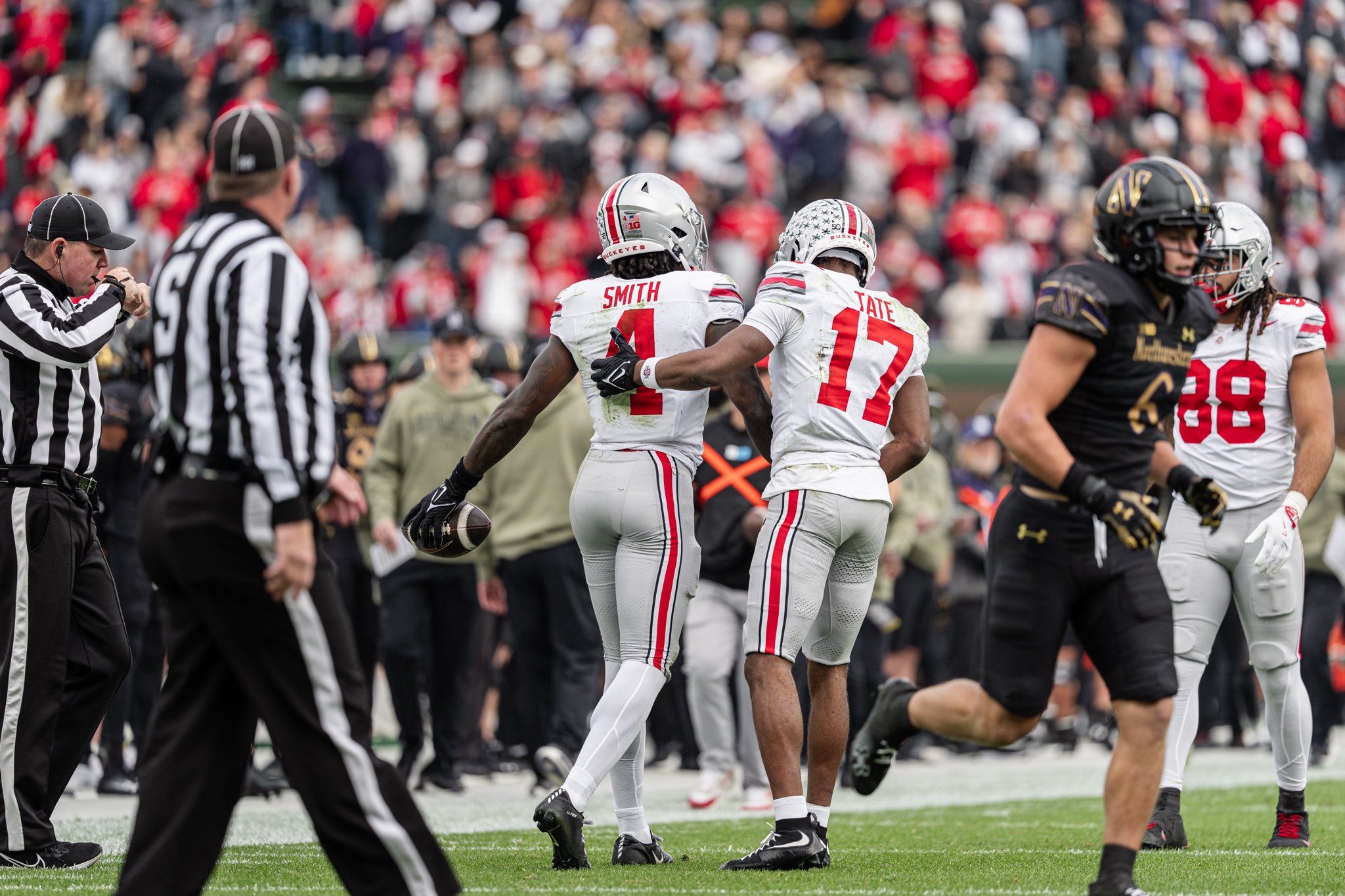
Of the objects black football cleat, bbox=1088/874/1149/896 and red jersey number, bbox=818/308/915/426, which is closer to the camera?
black football cleat, bbox=1088/874/1149/896

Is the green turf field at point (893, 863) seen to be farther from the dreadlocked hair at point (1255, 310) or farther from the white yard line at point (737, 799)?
the dreadlocked hair at point (1255, 310)

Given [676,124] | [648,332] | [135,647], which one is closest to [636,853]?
[648,332]

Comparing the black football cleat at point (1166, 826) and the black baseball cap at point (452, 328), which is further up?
the black baseball cap at point (452, 328)

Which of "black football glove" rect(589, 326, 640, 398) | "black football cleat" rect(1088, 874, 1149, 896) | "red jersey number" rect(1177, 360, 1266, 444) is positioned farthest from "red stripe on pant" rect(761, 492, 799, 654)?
"red jersey number" rect(1177, 360, 1266, 444)

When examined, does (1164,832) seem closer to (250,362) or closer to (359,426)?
(250,362)

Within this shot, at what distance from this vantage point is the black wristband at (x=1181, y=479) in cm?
536

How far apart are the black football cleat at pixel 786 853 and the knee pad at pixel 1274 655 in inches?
77.0

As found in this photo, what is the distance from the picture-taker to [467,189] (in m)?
20.0

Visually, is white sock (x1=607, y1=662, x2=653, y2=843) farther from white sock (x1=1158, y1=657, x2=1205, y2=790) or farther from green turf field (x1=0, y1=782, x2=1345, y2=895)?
white sock (x1=1158, y1=657, x2=1205, y2=790)

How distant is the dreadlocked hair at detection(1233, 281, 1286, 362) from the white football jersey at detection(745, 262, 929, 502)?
4.93 feet

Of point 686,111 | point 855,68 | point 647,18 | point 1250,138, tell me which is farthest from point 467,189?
point 1250,138

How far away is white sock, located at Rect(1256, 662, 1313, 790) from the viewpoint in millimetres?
7074

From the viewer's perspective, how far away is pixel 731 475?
32.4 feet

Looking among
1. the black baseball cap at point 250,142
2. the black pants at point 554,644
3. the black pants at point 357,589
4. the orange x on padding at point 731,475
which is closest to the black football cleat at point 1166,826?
the orange x on padding at point 731,475
